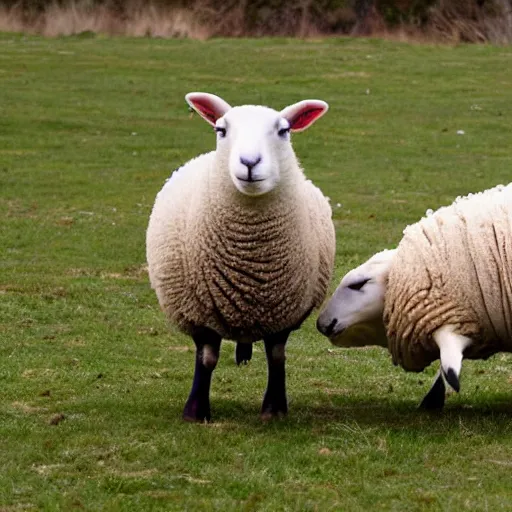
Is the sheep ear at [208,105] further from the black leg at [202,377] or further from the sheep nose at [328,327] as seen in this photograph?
the sheep nose at [328,327]

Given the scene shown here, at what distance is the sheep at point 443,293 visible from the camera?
7098 mm

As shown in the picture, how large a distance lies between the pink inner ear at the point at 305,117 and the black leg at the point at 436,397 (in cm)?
155

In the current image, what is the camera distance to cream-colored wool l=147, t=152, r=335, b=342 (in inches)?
285

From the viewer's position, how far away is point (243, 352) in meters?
8.87

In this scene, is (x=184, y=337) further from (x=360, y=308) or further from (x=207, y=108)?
(x=207, y=108)

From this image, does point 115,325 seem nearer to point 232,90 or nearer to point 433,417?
point 433,417

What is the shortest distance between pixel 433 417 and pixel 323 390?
1.05 m

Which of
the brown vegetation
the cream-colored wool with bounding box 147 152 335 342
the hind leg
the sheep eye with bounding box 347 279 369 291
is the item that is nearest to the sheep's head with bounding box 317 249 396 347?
the sheep eye with bounding box 347 279 369 291

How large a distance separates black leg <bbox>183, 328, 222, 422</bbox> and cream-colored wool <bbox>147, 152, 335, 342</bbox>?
73 millimetres

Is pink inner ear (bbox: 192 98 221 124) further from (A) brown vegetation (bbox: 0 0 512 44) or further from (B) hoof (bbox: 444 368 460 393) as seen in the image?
(A) brown vegetation (bbox: 0 0 512 44)

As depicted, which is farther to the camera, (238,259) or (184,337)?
(184,337)

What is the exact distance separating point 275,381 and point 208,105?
1524 millimetres

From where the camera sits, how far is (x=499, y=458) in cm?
648

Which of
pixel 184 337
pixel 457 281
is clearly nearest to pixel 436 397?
pixel 457 281
